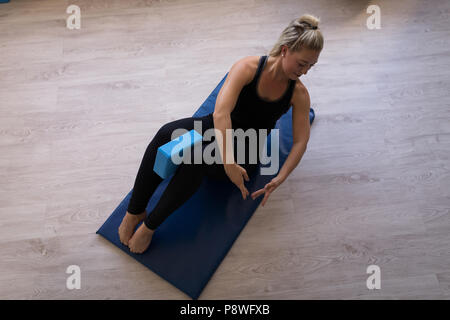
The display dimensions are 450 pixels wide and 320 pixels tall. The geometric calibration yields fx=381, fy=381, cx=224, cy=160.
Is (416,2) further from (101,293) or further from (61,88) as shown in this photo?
(101,293)

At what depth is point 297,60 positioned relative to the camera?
1.18 meters

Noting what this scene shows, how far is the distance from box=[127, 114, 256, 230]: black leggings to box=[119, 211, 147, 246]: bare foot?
3 centimetres

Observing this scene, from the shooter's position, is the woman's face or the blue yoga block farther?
the blue yoga block

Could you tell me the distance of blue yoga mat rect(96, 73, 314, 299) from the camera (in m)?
1.55

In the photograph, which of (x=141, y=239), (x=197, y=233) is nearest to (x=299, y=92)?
(x=197, y=233)

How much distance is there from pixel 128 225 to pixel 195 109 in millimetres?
703

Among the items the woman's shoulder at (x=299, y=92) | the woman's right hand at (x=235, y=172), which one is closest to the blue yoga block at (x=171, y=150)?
the woman's right hand at (x=235, y=172)

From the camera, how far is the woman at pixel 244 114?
4.12ft

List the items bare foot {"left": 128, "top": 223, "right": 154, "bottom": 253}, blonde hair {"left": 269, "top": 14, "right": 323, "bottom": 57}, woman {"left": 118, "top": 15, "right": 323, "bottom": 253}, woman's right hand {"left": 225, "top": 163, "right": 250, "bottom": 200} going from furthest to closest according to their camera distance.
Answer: bare foot {"left": 128, "top": 223, "right": 154, "bottom": 253} < woman's right hand {"left": 225, "top": 163, "right": 250, "bottom": 200} < woman {"left": 118, "top": 15, "right": 323, "bottom": 253} < blonde hair {"left": 269, "top": 14, "right": 323, "bottom": 57}

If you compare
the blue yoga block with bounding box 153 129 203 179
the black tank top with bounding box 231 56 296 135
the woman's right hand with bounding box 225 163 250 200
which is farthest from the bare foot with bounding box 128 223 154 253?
the black tank top with bounding box 231 56 296 135

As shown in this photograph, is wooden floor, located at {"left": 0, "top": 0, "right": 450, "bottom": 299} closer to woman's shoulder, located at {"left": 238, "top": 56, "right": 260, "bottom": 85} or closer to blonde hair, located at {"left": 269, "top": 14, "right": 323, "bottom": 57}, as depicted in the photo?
woman's shoulder, located at {"left": 238, "top": 56, "right": 260, "bottom": 85}

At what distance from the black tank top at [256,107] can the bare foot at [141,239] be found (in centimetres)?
54

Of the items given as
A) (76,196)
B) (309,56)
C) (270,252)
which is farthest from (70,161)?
(309,56)

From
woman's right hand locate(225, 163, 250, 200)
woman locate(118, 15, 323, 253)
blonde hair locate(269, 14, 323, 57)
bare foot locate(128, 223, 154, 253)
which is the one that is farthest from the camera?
bare foot locate(128, 223, 154, 253)
